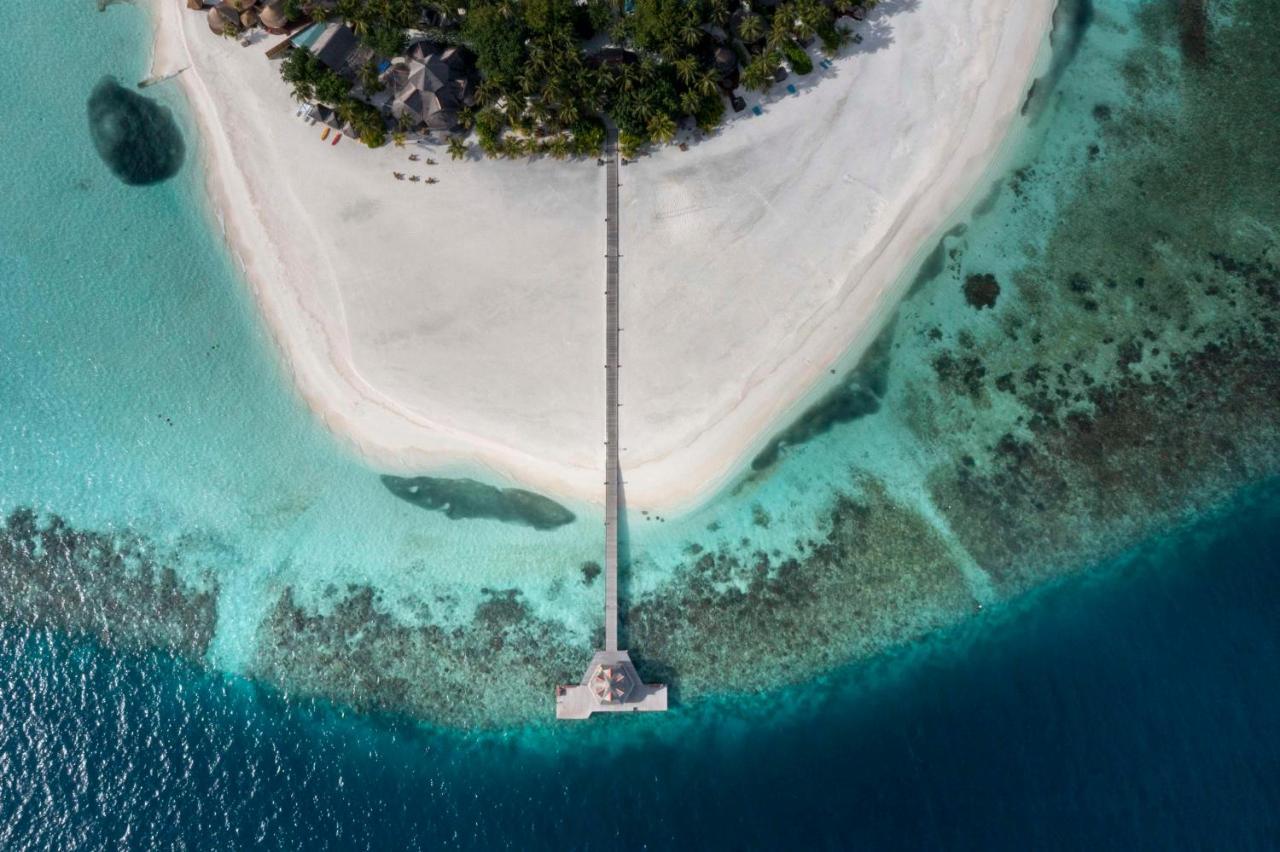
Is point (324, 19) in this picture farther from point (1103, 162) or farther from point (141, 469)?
point (1103, 162)

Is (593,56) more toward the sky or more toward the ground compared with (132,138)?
more toward the sky

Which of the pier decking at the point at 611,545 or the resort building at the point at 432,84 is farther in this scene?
the pier decking at the point at 611,545

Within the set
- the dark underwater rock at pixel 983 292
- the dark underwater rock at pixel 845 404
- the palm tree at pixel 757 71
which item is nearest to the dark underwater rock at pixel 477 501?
the dark underwater rock at pixel 845 404

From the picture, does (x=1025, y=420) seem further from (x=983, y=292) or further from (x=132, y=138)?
(x=132, y=138)

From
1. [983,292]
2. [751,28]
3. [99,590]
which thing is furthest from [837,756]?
[99,590]

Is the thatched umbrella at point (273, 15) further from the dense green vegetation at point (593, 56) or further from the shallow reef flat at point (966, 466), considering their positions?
the shallow reef flat at point (966, 466)

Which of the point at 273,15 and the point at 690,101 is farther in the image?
the point at 273,15

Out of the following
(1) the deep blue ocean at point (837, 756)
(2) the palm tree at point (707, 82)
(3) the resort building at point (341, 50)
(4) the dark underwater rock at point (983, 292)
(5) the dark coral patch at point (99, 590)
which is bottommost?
(1) the deep blue ocean at point (837, 756)

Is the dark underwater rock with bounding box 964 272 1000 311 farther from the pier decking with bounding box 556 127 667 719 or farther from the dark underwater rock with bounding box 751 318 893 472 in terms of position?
the pier decking with bounding box 556 127 667 719
